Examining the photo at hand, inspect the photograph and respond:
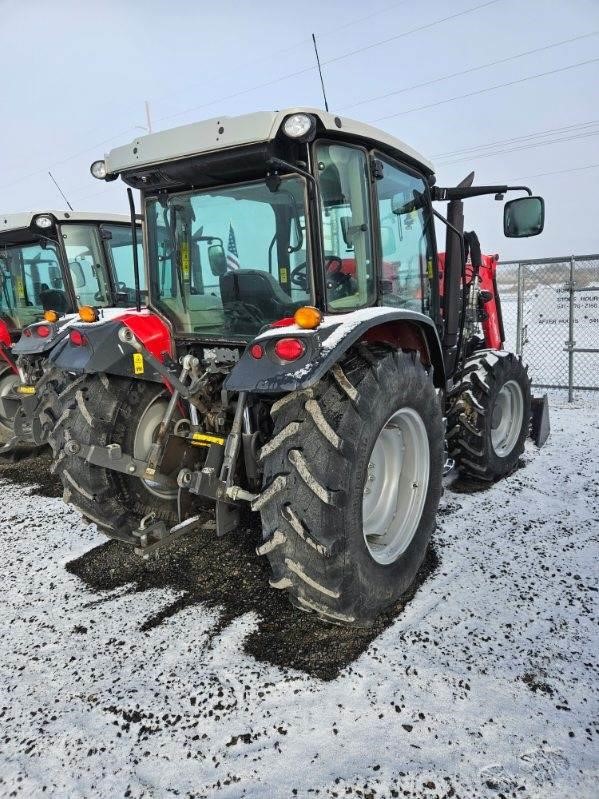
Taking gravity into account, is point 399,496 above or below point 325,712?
above

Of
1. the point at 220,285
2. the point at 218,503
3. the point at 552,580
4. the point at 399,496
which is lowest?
the point at 552,580

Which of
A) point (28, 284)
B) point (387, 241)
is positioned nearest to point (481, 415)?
point (387, 241)

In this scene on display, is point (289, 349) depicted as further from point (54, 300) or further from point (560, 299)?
point (560, 299)

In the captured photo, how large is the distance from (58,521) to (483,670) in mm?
3057

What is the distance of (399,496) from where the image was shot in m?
2.91

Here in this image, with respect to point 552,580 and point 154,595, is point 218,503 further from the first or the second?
point 552,580

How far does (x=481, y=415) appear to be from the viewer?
400 centimetres

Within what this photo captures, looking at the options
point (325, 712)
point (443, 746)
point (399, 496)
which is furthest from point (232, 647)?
point (399, 496)

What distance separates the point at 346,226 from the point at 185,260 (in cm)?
91

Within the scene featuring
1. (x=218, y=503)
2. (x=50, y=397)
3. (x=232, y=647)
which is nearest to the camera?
(x=232, y=647)

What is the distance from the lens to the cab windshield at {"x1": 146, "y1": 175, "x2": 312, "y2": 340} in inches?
101

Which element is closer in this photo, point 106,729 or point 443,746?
point 443,746

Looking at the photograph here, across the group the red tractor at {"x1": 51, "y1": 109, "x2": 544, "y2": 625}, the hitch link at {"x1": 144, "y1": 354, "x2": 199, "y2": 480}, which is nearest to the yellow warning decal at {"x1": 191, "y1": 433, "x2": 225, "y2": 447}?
the red tractor at {"x1": 51, "y1": 109, "x2": 544, "y2": 625}

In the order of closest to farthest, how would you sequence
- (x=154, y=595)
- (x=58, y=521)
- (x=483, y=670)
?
1. (x=483, y=670)
2. (x=154, y=595)
3. (x=58, y=521)
